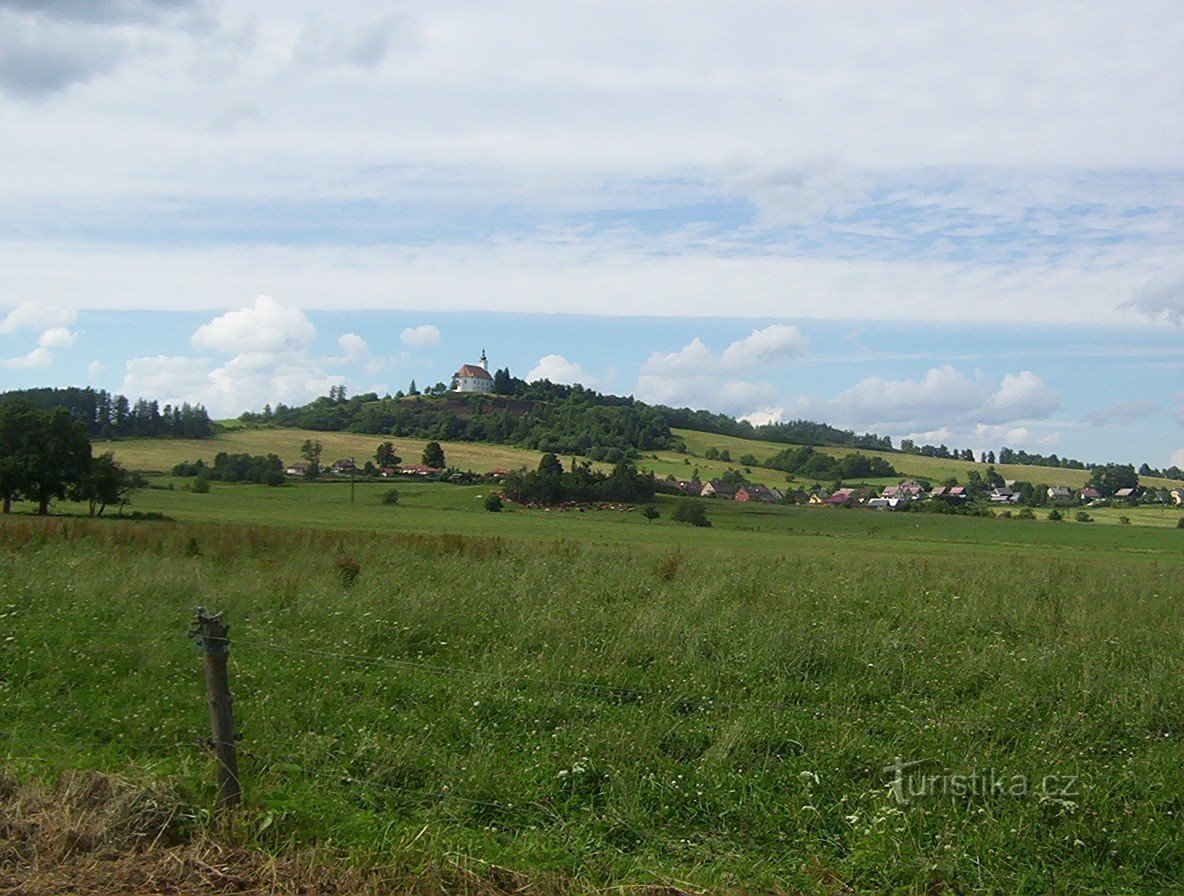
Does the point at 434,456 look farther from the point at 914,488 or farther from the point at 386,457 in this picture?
the point at 914,488

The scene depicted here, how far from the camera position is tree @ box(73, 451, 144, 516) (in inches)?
2119

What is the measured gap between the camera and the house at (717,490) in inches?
3975

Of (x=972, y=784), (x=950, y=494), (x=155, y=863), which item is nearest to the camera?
(x=155, y=863)

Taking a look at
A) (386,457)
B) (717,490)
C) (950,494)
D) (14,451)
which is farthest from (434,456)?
(14,451)

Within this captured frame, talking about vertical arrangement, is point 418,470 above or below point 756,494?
above

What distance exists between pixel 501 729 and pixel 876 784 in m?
2.97

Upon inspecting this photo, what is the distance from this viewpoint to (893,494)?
363 feet

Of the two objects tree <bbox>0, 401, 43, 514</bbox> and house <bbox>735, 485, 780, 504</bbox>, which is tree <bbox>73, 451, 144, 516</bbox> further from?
house <bbox>735, 485, 780, 504</bbox>

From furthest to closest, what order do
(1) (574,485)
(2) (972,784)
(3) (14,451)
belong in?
(1) (574,485)
(3) (14,451)
(2) (972,784)

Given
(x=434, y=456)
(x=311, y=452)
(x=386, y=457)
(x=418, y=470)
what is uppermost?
(x=311, y=452)

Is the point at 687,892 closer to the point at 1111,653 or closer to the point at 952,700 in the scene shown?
the point at 952,700

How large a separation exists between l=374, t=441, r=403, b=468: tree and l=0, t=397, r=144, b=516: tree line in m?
53.1

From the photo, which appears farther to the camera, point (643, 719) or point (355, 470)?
point (355, 470)

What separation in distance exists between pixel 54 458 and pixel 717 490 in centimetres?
6606
